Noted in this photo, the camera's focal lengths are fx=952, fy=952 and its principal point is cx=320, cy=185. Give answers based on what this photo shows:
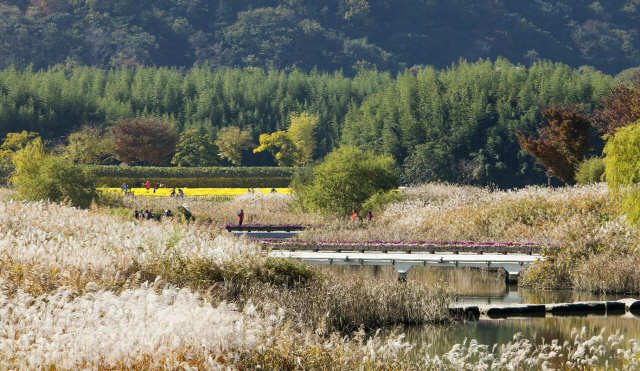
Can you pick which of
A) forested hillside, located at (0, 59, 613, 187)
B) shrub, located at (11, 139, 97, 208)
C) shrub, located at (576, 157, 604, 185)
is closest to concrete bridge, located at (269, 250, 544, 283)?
shrub, located at (11, 139, 97, 208)

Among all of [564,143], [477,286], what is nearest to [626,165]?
[477,286]

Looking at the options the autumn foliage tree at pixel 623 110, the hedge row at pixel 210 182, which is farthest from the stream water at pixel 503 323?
the hedge row at pixel 210 182

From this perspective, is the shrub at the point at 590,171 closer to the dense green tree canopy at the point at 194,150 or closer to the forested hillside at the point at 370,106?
the forested hillside at the point at 370,106

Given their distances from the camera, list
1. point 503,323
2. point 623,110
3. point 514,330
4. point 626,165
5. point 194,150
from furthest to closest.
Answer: point 194,150, point 623,110, point 626,165, point 503,323, point 514,330

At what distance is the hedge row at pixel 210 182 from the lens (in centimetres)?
7119

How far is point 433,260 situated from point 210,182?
51.6 meters

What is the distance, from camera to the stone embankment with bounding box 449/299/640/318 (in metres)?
18.8

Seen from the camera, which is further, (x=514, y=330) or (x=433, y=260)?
(x=433, y=260)

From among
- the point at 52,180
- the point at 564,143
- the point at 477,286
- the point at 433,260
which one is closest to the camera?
the point at 433,260

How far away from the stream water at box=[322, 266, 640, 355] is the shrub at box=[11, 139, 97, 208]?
15850mm

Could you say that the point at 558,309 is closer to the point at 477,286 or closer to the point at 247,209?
the point at 477,286

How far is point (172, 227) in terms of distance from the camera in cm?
1880

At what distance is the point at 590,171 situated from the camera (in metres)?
41.9

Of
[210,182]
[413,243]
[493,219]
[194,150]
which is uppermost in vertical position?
[493,219]
